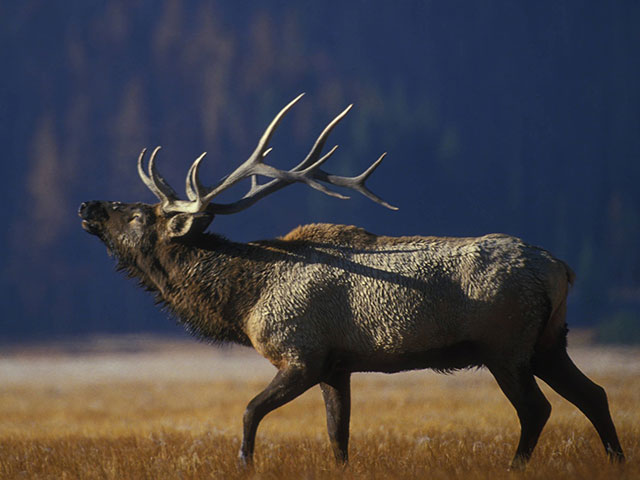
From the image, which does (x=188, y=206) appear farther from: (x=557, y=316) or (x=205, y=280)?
(x=557, y=316)

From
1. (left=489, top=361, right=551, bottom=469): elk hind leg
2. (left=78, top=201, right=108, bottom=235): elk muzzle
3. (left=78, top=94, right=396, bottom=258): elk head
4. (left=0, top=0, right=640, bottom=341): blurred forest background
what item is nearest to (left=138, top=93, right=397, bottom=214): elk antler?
(left=78, top=94, right=396, bottom=258): elk head

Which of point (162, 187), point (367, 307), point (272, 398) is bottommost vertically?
point (272, 398)

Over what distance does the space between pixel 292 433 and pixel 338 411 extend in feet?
9.60

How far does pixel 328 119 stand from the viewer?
2680 inches

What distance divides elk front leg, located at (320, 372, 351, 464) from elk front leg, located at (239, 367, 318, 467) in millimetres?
652

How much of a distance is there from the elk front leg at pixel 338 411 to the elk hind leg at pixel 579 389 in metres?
1.61

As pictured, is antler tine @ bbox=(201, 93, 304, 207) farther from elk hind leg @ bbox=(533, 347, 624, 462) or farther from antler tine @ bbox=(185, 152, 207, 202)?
elk hind leg @ bbox=(533, 347, 624, 462)

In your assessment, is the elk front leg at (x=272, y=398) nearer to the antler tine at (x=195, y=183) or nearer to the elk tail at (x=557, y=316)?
the antler tine at (x=195, y=183)

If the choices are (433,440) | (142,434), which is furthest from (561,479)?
(142,434)

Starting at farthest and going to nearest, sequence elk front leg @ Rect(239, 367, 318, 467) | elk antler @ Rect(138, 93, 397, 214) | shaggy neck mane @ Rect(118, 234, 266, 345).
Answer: elk antler @ Rect(138, 93, 397, 214) → shaggy neck mane @ Rect(118, 234, 266, 345) → elk front leg @ Rect(239, 367, 318, 467)

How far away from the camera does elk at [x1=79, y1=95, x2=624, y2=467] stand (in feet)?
23.5

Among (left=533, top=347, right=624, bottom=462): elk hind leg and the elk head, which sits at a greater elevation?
the elk head

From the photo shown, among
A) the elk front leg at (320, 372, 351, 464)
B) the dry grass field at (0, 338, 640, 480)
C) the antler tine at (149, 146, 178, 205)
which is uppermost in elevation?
the antler tine at (149, 146, 178, 205)

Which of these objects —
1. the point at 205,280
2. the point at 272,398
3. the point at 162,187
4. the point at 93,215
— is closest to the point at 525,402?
the point at 272,398
